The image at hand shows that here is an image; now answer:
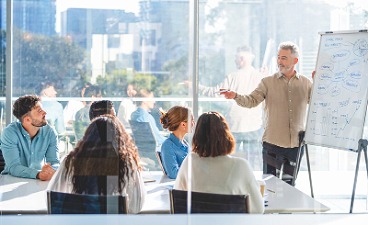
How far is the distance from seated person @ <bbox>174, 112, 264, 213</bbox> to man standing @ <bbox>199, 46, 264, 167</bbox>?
2.39 ft

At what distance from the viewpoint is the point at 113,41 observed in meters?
4.33

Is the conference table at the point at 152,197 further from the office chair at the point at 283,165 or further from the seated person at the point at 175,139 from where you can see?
the office chair at the point at 283,165

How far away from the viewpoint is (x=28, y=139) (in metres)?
4.25

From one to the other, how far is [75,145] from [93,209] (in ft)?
1.51

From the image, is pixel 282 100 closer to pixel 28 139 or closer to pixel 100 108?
pixel 100 108

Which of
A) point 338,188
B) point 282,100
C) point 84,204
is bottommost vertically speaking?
point 338,188

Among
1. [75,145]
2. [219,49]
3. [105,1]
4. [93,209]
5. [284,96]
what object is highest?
[105,1]

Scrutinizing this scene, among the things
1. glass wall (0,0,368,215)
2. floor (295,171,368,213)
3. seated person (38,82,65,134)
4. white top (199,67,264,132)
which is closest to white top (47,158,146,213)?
glass wall (0,0,368,215)

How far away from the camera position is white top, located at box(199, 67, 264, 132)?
4445 millimetres

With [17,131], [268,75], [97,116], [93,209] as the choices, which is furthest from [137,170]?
[268,75]

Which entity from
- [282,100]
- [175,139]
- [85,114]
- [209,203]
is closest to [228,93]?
[282,100]

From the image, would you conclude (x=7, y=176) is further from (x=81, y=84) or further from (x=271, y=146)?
(x=271, y=146)

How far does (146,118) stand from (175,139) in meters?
0.26

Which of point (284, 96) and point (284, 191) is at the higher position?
point (284, 96)
